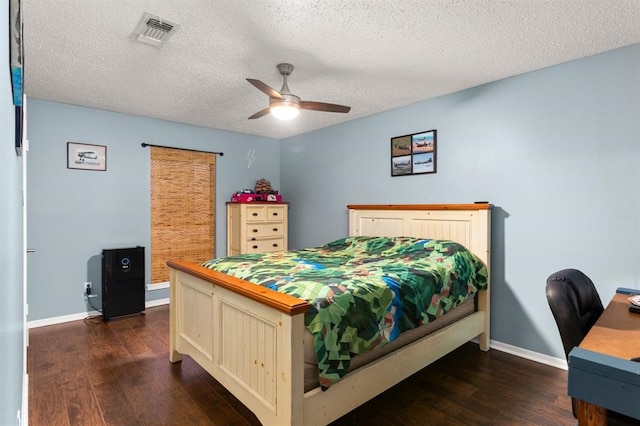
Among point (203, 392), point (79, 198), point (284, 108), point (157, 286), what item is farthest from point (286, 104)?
point (157, 286)

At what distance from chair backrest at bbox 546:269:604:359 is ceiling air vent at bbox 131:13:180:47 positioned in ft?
8.38

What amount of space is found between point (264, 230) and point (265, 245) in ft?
0.71

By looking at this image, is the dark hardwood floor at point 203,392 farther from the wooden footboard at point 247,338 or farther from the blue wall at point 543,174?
A: the blue wall at point 543,174

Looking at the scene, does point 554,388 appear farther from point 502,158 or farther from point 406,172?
point 406,172

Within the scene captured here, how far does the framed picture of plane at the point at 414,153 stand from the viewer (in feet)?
11.8

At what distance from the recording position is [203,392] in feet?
7.63

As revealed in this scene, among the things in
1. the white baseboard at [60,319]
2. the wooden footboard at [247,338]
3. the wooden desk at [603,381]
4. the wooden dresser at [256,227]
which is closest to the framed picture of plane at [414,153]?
the wooden dresser at [256,227]

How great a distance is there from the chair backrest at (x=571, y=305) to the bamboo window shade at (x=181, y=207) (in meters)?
4.28

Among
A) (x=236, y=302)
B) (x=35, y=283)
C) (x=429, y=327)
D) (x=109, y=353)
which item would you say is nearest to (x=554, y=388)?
(x=429, y=327)

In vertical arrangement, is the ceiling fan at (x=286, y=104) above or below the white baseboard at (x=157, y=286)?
above

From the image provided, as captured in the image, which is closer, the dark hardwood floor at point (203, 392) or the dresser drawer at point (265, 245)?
the dark hardwood floor at point (203, 392)

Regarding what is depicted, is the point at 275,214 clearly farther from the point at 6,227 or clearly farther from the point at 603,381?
the point at 603,381

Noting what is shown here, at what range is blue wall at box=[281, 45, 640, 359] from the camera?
8.13 feet

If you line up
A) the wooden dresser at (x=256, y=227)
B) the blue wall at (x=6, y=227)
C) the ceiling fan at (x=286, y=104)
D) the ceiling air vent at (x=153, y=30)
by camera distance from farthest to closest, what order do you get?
1. the wooden dresser at (x=256, y=227)
2. the ceiling fan at (x=286, y=104)
3. the ceiling air vent at (x=153, y=30)
4. the blue wall at (x=6, y=227)
